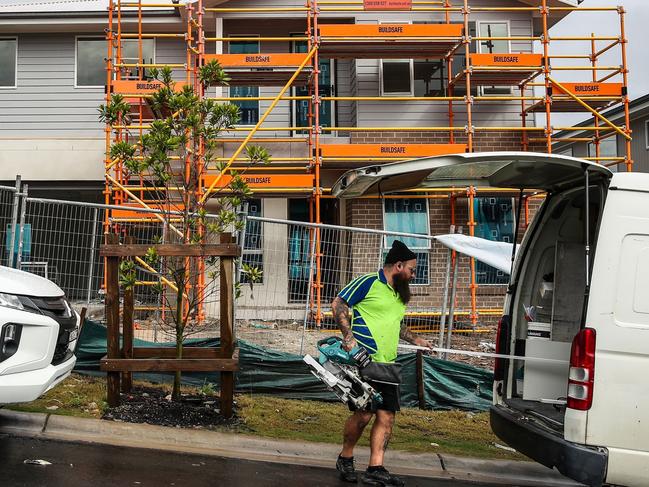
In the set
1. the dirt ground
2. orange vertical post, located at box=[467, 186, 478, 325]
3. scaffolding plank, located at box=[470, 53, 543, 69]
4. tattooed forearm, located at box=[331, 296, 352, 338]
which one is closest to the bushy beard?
tattooed forearm, located at box=[331, 296, 352, 338]

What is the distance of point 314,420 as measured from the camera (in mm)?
7086

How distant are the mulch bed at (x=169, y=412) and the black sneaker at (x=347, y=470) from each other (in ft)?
4.60

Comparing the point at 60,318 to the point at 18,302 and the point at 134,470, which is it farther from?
the point at 134,470

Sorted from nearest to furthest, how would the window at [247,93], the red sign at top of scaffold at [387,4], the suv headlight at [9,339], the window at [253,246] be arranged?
the suv headlight at [9,339] → the window at [253,246] → the red sign at top of scaffold at [387,4] → the window at [247,93]

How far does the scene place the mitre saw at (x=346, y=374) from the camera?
5.24 metres

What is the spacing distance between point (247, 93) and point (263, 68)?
7.05 ft

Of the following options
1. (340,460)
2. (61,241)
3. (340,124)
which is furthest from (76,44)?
(340,460)

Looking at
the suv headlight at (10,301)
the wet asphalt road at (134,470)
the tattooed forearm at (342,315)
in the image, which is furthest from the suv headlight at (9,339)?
the tattooed forearm at (342,315)

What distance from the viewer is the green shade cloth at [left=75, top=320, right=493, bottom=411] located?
770cm

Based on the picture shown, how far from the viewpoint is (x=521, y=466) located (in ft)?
20.5

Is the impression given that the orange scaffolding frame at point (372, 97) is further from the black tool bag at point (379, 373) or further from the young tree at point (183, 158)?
the black tool bag at point (379, 373)

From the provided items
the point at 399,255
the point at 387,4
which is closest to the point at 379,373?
the point at 399,255

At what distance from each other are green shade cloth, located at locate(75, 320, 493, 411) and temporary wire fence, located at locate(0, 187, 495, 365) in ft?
1.66

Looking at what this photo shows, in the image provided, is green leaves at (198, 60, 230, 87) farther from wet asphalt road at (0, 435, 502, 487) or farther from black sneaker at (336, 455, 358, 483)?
black sneaker at (336, 455, 358, 483)
